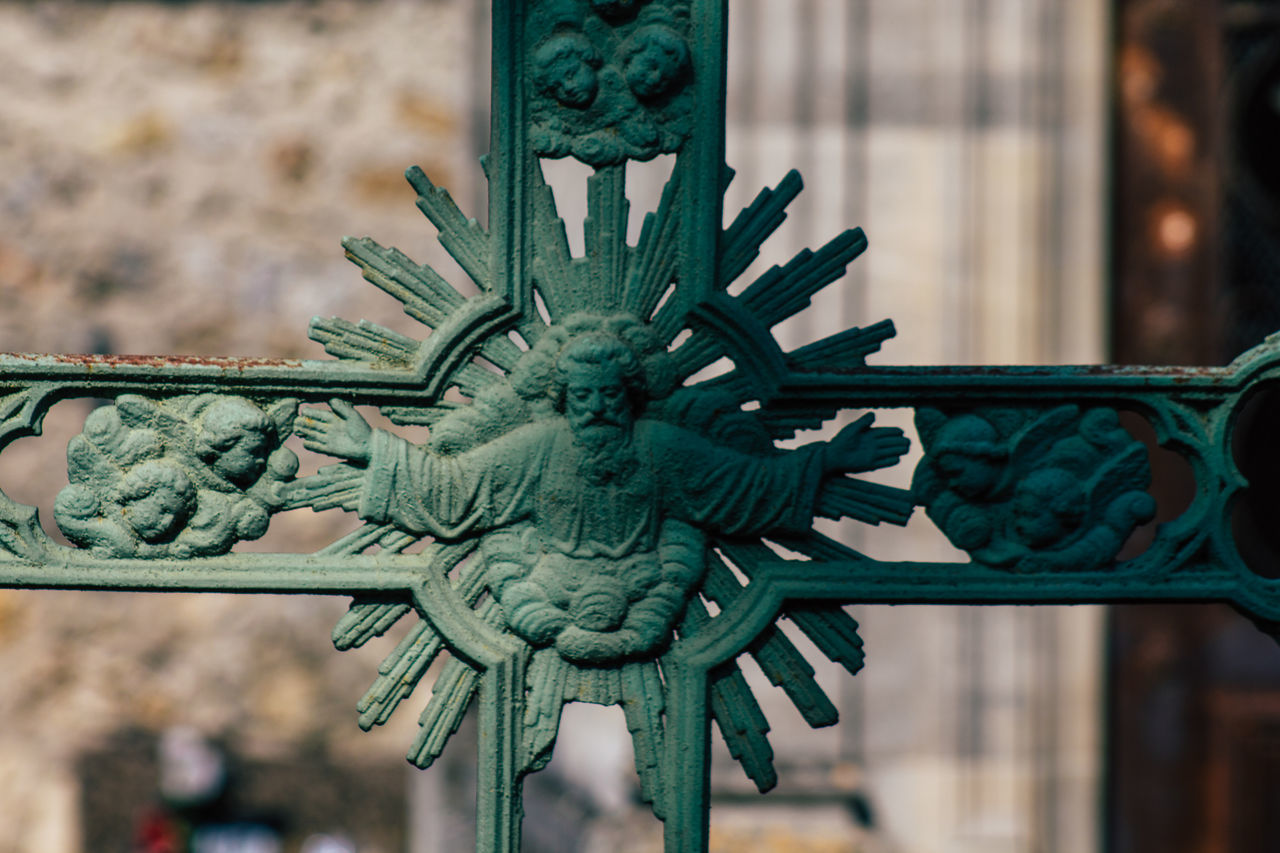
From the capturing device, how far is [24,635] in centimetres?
313

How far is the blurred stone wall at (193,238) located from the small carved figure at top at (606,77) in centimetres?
179

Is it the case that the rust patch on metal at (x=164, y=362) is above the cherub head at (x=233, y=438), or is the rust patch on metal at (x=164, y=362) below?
above

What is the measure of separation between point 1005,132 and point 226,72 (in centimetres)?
172

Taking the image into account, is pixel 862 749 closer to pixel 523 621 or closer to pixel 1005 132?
pixel 1005 132

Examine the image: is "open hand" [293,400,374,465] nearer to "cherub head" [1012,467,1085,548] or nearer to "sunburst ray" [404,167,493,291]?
"sunburst ray" [404,167,493,291]

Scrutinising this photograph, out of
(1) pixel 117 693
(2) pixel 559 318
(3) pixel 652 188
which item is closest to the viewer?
(2) pixel 559 318

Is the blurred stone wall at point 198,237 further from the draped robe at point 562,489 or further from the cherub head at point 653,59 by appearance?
the cherub head at point 653,59

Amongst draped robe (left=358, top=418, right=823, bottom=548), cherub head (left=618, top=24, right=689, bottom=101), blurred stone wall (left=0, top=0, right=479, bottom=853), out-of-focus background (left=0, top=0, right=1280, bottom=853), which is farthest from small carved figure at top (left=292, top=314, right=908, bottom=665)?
blurred stone wall (left=0, top=0, right=479, bottom=853)

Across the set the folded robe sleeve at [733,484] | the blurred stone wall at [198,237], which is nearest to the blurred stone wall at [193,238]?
the blurred stone wall at [198,237]

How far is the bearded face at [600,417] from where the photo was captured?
1331 mm

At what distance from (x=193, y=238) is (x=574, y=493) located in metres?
2.08

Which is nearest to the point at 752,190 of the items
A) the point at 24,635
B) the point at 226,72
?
the point at 226,72

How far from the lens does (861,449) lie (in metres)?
1.42

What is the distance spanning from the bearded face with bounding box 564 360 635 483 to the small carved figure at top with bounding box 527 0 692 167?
0.69 ft
